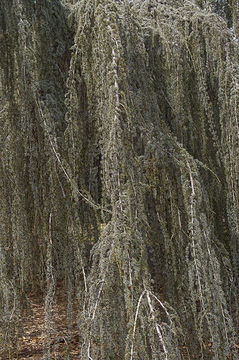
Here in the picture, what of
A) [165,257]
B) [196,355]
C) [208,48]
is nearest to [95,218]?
[165,257]

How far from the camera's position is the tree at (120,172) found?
139 centimetres

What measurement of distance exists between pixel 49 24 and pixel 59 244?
0.87 metres

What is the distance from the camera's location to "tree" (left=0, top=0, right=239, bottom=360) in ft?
Answer: 4.55

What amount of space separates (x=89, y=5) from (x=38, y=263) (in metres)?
1.18

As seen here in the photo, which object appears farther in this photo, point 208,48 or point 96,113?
point 208,48

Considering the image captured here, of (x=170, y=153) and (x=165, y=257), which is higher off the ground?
(x=170, y=153)

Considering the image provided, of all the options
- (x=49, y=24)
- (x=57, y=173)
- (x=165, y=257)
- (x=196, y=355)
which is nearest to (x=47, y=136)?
(x=57, y=173)

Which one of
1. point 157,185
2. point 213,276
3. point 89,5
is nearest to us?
point 213,276

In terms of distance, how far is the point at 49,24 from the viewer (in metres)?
1.90

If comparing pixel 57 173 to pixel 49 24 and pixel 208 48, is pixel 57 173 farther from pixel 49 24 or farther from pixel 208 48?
pixel 208 48

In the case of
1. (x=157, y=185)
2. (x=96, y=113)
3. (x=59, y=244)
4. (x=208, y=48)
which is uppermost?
(x=208, y=48)

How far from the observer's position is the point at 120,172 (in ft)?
4.45

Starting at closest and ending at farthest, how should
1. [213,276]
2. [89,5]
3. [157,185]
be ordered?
[213,276]
[89,5]
[157,185]

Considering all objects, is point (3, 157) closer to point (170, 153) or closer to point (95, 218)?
point (95, 218)
